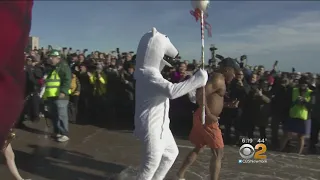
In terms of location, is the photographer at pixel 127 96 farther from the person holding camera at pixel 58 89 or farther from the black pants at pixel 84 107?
the person holding camera at pixel 58 89

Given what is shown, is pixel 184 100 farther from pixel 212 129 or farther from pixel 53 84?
pixel 212 129

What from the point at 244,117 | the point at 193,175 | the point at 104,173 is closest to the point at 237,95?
the point at 244,117

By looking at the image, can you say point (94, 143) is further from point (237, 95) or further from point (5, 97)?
point (5, 97)

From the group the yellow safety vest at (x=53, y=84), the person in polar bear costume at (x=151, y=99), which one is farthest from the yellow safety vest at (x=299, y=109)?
the yellow safety vest at (x=53, y=84)

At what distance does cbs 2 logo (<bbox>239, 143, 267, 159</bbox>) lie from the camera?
5586 mm

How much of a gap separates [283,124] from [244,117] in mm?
718

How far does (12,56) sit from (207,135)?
3.25m

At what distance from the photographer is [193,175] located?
487 cm

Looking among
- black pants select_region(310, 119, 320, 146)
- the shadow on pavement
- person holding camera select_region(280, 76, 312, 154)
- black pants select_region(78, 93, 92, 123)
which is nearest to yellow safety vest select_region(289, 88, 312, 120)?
person holding camera select_region(280, 76, 312, 154)

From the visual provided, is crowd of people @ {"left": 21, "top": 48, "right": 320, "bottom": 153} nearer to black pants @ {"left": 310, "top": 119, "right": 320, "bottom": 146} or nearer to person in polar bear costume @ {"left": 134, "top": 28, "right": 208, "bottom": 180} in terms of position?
black pants @ {"left": 310, "top": 119, "right": 320, "bottom": 146}

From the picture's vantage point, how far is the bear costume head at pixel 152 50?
3.59 m

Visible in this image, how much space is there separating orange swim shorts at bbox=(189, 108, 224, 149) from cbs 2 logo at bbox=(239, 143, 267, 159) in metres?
1.48

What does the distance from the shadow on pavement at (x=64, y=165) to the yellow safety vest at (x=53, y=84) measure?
1.06 m

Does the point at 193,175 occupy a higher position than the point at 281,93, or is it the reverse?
the point at 281,93
